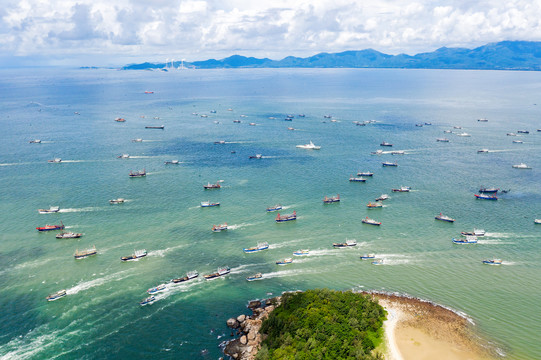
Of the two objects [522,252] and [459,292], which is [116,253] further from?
[522,252]

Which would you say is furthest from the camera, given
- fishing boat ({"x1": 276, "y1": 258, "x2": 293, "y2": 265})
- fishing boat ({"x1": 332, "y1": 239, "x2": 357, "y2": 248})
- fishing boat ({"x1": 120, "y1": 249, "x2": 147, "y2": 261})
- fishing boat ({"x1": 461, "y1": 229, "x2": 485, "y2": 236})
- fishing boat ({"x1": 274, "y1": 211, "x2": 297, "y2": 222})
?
fishing boat ({"x1": 274, "y1": 211, "x2": 297, "y2": 222})

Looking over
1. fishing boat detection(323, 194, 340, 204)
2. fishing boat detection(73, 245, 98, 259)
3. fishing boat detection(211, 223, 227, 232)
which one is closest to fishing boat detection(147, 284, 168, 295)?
fishing boat detection(73, 245, 98, 259)

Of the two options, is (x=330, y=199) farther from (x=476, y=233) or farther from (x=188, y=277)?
(x=188, y=277)

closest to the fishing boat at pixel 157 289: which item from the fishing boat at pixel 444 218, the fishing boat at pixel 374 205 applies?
the fishing boat at pixel 374 205

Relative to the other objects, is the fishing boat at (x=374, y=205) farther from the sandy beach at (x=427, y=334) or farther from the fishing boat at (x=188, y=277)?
the fishing boat at (x=188, y=277)

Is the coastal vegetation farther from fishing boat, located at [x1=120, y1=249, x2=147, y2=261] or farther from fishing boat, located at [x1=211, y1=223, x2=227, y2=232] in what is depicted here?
fishing boat, located at [x1=120, y1=249, x2=147, y2=261]

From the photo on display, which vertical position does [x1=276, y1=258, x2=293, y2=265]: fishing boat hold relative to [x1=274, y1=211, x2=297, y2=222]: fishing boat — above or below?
below
